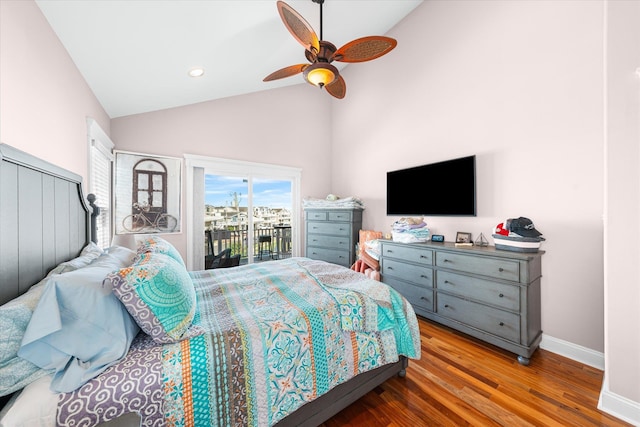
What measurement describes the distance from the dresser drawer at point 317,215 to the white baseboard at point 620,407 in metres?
3.32

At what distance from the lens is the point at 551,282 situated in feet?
7.30

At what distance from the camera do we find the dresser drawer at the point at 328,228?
4.02m

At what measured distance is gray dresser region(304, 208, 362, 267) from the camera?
3980 mm

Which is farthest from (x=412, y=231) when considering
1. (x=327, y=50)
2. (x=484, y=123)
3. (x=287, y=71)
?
(x=287, y=71)

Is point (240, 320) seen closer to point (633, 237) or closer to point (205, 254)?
point (633, 237)

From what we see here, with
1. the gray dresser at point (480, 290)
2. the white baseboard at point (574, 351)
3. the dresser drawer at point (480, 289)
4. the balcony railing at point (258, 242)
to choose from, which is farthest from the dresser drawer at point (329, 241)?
the white baseboard at point (574, 351)

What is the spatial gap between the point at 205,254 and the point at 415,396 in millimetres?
3213

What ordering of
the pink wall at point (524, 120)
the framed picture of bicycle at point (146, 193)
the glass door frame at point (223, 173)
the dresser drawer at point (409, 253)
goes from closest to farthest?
the pink wall at point (524, 120), the dresser drawer at point (409, 253), the framed picture of bicycle at point (146, 193), the glass door frame at point (223, 173)

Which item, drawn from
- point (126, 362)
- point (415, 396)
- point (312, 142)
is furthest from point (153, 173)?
point (415, 396)

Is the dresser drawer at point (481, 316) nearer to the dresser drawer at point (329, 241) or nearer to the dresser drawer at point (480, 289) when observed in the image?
the dresser drawer at point (480, 289)

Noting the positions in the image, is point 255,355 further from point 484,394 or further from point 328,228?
point 328,228

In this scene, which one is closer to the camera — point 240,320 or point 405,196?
point 240,320

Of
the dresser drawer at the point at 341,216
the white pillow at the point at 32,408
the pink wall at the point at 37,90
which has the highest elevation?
the pink wall at the point at 37,90

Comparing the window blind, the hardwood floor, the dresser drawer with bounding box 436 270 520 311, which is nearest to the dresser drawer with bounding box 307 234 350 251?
the dresser drawer with bounding box 436 270 520 311
